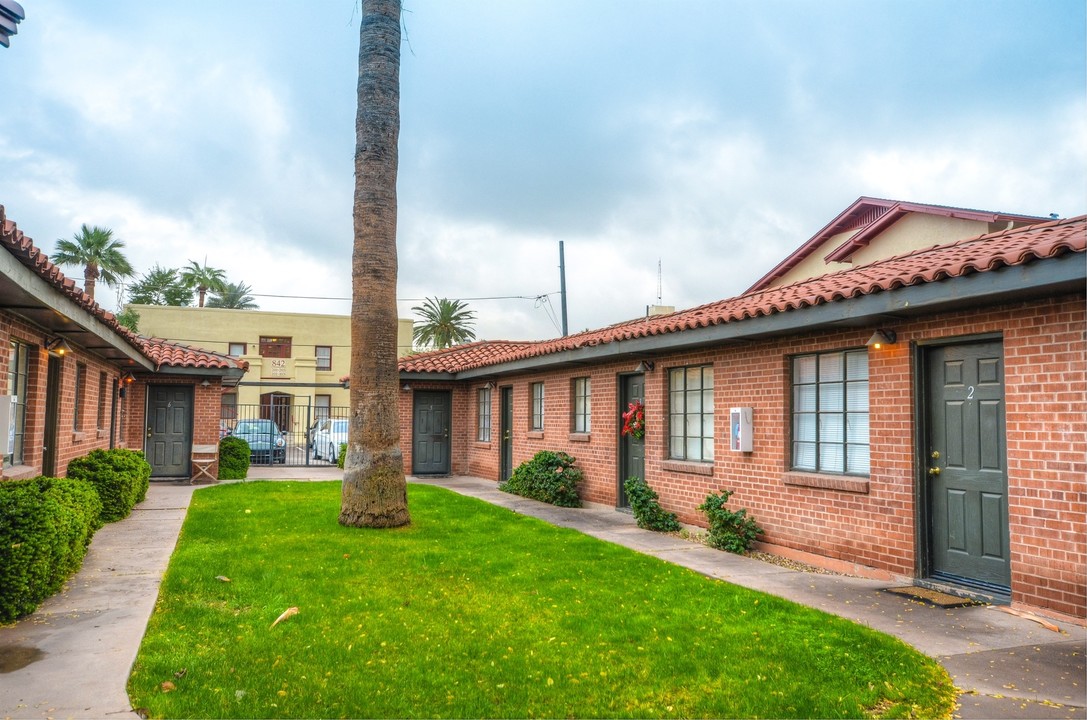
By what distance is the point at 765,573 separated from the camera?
7.66m

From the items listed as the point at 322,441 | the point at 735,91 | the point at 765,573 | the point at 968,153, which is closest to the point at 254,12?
the point at 735,91

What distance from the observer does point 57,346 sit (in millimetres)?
9875

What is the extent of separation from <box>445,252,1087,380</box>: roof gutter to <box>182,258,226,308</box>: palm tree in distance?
1826 inches

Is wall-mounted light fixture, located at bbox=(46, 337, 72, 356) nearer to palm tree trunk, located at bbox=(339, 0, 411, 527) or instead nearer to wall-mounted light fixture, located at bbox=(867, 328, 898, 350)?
palm tree trunk, located at bbox=(339, 0, 411, 527)

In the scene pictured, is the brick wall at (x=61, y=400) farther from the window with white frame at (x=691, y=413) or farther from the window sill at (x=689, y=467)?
the window with white frame at (x=691, y=413)

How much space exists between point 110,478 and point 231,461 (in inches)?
294

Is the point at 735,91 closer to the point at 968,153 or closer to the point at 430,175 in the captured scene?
the point at 968,153

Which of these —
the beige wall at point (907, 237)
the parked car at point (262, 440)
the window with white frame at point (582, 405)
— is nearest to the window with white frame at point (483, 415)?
the window with white frame at point (582, 405)

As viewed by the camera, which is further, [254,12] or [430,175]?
[430,175]

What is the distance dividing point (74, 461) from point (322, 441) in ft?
49.0

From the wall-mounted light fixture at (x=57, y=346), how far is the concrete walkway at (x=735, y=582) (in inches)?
104

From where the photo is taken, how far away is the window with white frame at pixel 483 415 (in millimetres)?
18656

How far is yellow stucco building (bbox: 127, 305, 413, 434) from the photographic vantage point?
122 feet

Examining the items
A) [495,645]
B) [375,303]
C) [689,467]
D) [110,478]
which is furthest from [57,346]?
[689,467]
